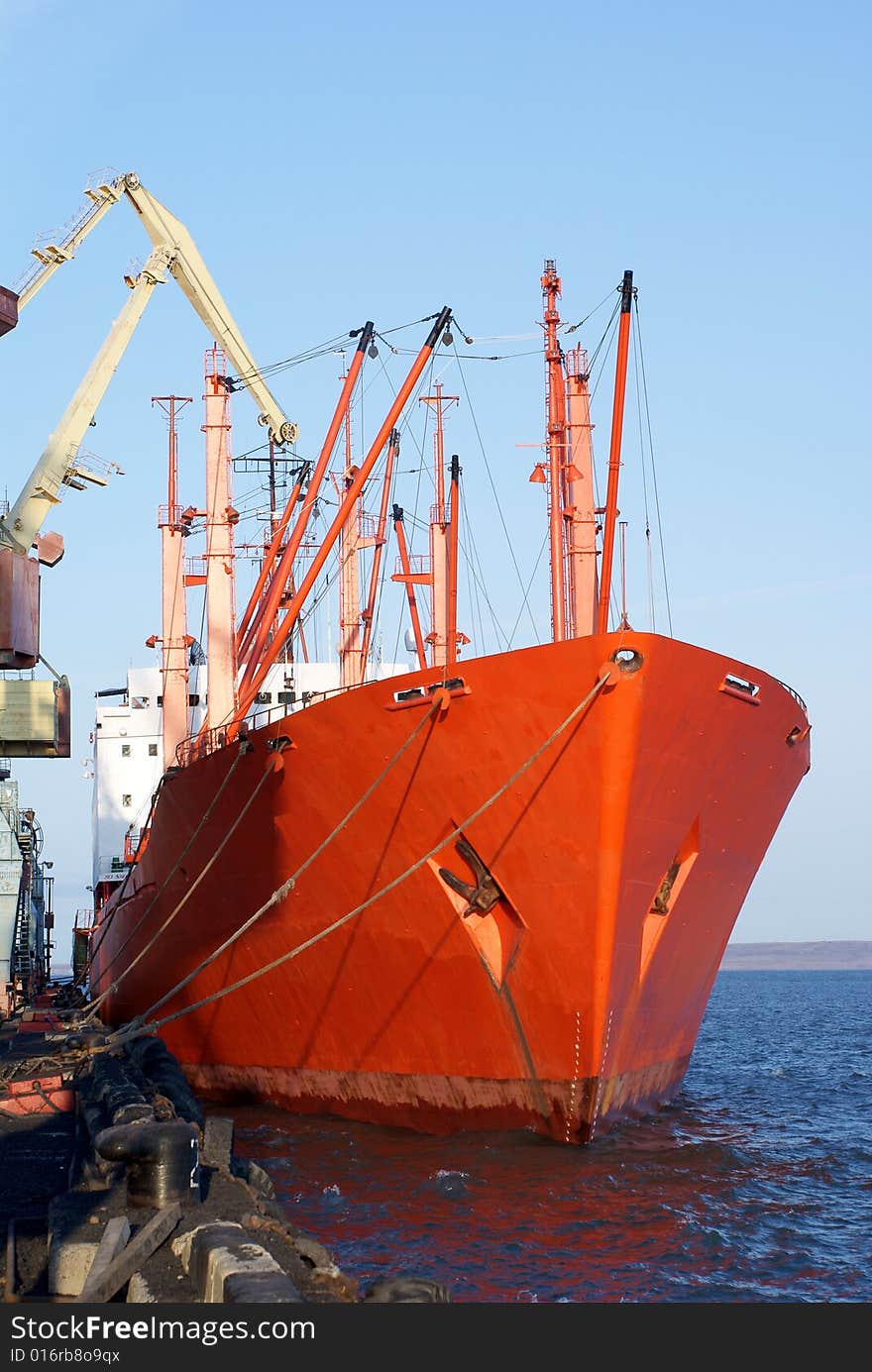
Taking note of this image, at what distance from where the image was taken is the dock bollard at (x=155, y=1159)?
28.2 ft

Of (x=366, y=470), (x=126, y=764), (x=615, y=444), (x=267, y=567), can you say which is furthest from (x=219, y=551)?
(x=126, y=764)

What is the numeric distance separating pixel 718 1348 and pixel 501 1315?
3.66 ft

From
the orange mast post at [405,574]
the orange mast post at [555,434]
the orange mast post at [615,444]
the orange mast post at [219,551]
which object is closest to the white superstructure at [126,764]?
the orange mast post at [405,574]

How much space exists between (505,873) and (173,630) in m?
14.0

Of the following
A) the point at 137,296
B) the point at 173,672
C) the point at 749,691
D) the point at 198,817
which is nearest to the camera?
the point at 749,691

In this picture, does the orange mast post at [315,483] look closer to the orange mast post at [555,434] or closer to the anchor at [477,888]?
the orange mast post at [555,434]

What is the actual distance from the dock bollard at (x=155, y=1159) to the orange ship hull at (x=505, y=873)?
19.4ft

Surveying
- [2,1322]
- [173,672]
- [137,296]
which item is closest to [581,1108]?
[2,1322]

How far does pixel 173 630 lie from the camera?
26969 millimetres

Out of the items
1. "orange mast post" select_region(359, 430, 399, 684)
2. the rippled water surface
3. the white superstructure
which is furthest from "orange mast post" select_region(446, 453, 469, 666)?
the white superstructure

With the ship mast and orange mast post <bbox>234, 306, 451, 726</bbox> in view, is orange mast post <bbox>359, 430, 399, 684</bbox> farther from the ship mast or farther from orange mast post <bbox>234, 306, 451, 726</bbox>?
orange mast post <bbox>234, 306, 451, 726</bbox>

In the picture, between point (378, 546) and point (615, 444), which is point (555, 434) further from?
point (378, 546)

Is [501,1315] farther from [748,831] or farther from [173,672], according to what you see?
[173,672]

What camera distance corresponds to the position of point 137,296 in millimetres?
24797
